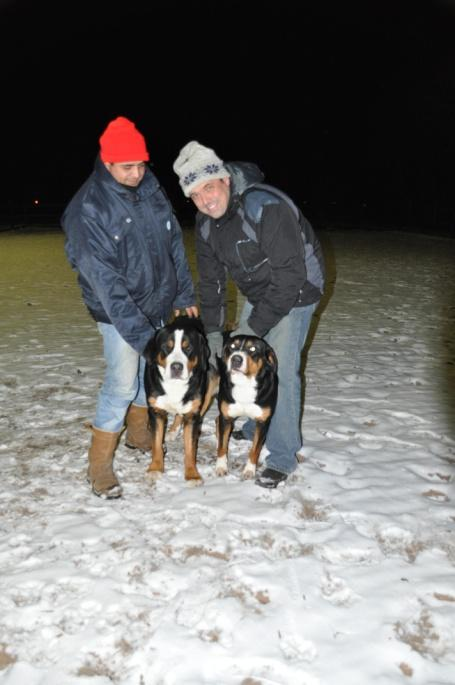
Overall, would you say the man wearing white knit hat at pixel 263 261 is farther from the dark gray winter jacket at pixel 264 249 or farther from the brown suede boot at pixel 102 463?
the brown suede boot at pixel 102 463

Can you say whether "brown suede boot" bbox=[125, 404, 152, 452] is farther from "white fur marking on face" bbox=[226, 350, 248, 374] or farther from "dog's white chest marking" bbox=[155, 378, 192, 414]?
"white fur marking on face" bbox=[226, 350, 248, 374]

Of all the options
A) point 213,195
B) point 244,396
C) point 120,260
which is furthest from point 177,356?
point 213,195

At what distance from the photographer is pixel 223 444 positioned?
13.0 feet

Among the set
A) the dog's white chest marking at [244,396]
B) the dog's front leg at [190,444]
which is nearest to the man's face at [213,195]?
the dog's white chest marking at [244,396]

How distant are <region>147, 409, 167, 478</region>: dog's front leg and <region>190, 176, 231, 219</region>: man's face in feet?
4.66

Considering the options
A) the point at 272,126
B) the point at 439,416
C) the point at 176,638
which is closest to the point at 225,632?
the point at 176,638

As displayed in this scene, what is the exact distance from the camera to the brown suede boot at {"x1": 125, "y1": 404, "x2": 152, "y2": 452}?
4.26 meters

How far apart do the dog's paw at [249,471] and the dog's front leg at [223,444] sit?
137 mm

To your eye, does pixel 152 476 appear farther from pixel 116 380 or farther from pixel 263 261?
pixel 263 261

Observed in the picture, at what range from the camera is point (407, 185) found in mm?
36688

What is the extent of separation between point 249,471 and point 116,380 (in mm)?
1153

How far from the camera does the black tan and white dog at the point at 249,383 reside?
11.7 ft

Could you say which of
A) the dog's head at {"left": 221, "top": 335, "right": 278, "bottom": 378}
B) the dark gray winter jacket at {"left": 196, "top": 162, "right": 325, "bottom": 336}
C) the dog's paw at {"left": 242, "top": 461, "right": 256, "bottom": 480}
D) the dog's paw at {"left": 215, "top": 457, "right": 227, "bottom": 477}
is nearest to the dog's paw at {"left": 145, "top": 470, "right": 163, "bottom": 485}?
the dog's paw at {"left": 215, "top": 457, "right": 227, "bottom": 477}

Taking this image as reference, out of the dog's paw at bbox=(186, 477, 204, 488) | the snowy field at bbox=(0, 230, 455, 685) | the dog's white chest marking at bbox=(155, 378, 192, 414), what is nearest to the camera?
the snowy field at bbox=(0, 230, 455, 685)
